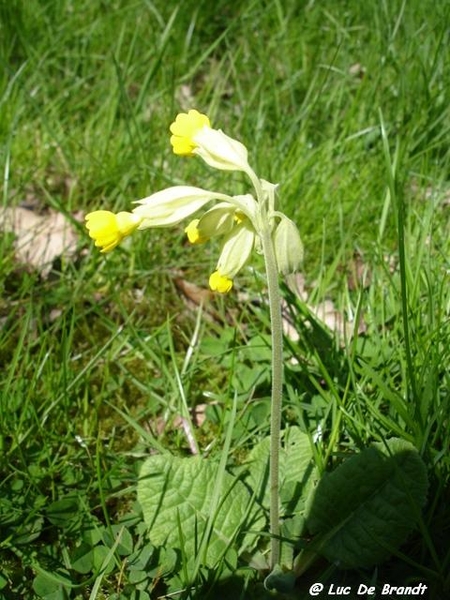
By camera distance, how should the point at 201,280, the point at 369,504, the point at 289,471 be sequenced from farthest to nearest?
the point at 201,280, the point at 289,471, the point at 369,504

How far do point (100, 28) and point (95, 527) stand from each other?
8.56 ft

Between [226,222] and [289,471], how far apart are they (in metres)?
0.73

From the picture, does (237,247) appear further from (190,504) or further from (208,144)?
(190,504)

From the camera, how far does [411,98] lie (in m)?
3.12

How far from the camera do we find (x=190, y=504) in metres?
1.87

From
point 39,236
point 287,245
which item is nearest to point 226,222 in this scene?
point 287,245

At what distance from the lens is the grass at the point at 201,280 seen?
188cm

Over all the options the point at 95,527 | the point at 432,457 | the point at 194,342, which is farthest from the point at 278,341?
the point at 194,342

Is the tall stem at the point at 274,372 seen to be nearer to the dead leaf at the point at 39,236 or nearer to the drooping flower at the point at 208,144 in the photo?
the drooping flower at the point at 208,144

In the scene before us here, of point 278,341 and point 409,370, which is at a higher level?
point 278,341

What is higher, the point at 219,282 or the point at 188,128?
the point at 188,128

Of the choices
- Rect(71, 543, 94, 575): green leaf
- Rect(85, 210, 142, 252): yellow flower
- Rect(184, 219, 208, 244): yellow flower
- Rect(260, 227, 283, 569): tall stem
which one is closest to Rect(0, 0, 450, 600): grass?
Rect(71, 543, 94, 575): green leaf

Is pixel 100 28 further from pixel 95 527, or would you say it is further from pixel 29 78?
pixel 95 527

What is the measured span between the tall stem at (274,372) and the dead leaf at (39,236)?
1311mm
